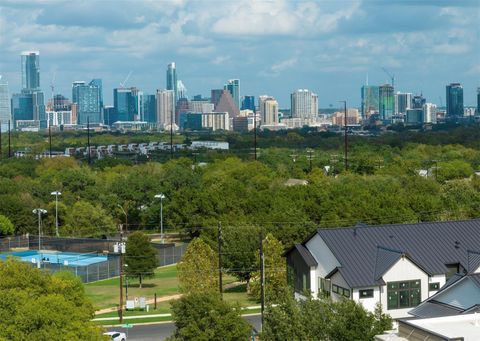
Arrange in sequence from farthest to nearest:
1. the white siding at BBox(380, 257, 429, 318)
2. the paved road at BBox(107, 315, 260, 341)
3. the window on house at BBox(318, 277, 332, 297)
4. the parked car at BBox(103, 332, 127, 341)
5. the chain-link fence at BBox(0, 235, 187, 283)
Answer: the chain-link fence at BBox(0, 235, 187, 283), the window on house at BBox(318, 277, 332, 297), the paved road at BBox(107, 315, 260, 341), the white siding at BBox(380, 257, 429, 318), the parked car at BBox(103, 332, 127, 341)

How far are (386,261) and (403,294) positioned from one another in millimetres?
1597

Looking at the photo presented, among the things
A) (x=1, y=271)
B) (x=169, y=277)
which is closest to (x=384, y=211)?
(x=169, y=277)

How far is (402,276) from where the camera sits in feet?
131

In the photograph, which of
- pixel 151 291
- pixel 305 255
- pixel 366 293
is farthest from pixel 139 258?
pixel 366 293

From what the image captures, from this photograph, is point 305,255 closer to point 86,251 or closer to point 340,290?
point 340,290

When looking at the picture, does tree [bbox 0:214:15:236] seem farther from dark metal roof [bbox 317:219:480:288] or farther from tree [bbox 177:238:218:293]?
dark metal roof [bbox 317:219:480:288]

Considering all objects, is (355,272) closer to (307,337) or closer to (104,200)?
(307,337)

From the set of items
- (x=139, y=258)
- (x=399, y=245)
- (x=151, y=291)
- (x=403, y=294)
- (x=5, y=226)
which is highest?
(x=399, y=245)

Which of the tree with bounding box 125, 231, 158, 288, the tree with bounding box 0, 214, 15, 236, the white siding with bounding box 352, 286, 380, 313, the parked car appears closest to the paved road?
the parked car

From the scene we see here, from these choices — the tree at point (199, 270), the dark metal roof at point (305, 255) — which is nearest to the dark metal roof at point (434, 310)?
the dark metal roof at point (305, 255)

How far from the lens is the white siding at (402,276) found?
3975cm

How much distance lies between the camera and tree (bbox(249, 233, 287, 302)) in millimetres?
45844

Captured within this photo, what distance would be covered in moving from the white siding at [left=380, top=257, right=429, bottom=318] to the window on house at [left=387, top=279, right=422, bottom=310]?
0.15 metres

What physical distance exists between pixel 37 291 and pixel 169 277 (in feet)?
85.7
